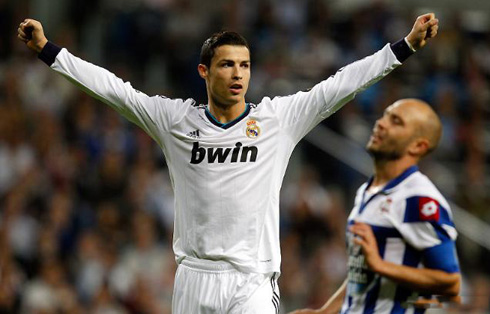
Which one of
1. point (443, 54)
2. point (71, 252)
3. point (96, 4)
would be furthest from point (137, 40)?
point (443, 54)

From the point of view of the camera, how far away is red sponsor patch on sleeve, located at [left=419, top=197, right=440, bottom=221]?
442 cm

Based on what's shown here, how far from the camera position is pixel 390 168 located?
4.73 m

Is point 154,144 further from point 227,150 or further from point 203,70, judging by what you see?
point 227,150

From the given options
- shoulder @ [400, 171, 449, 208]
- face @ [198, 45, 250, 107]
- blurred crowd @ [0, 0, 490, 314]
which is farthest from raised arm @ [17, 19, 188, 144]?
blurred crowd @ [0, 0, 490, 314]

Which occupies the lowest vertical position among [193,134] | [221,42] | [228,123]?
[193,134]

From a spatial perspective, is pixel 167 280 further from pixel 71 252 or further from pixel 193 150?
pixel 193 150

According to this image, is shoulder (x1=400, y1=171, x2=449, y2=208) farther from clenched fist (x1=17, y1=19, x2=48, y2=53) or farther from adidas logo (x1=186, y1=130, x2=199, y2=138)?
clenched fist (x1=17, y1=19, x2=48, y2=53)

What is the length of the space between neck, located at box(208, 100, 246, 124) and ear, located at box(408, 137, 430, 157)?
3.92ft

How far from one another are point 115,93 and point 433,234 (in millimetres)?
2075

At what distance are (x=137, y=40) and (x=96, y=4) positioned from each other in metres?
1.25

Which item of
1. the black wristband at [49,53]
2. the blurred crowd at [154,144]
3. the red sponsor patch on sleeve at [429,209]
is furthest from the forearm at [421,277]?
the blurred crowd at [154,144]

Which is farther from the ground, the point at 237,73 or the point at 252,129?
the point at 237,73

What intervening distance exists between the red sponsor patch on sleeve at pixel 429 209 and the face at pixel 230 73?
140cm

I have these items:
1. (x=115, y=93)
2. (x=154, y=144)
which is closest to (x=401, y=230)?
(x=115, y=93)
